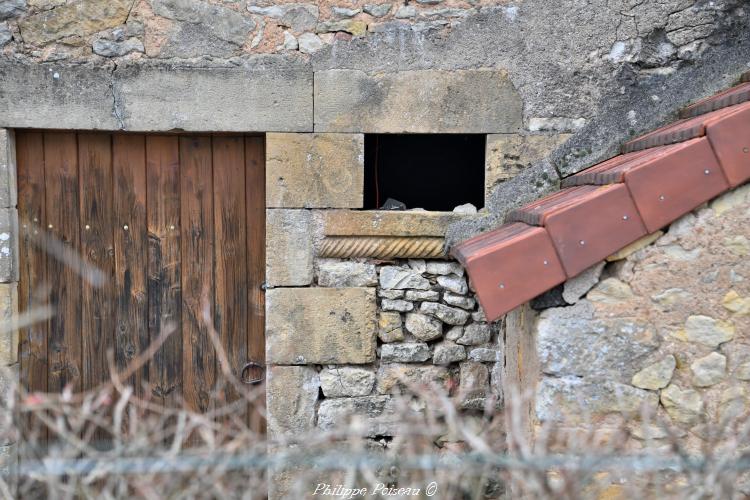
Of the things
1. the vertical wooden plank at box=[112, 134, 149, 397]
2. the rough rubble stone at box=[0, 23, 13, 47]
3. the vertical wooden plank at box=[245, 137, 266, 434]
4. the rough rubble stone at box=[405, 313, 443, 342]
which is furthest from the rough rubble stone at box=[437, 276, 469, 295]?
the rough rubble stone at box=[0, 23, 13, 47]

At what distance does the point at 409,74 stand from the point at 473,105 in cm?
32

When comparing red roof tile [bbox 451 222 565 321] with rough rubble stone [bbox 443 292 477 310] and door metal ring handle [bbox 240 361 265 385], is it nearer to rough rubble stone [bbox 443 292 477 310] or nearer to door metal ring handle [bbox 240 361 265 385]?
rough rubble stone [bbox 443 292 477 310]

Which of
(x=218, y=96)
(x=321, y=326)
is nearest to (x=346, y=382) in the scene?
(x=321, y=326)

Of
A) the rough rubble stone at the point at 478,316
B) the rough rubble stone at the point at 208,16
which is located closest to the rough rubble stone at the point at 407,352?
the rough rubble stone at the point at 478,316

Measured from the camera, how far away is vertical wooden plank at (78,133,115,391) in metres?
3.61

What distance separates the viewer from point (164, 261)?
366 centimetres

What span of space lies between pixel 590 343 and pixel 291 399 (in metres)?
1.56

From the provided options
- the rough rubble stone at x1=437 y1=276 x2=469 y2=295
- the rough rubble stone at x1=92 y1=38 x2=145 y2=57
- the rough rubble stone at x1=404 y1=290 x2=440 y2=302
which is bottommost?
the rough rubble stone at x1=404 y1=290 x2=440 y2=302

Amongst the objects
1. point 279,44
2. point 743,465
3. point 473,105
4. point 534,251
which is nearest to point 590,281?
point 534,251

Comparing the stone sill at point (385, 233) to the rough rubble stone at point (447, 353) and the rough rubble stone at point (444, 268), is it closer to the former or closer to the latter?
the rough rubble stone at point (444, 268)

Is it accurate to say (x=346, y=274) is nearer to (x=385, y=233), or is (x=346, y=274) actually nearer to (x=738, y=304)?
(x=385, y=233)

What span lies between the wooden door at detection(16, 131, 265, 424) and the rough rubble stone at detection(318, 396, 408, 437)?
0.47 m

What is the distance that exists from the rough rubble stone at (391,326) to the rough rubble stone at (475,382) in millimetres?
339

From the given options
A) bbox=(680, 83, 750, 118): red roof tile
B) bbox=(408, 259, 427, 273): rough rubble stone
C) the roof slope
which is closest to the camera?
the roof slope
